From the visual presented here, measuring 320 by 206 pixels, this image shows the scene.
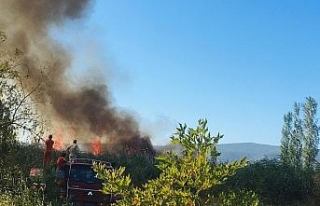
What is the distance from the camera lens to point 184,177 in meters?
3.94

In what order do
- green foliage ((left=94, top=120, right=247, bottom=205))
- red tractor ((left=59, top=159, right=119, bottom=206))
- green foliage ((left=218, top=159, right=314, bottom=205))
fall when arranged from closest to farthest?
green foliage ((left=94, top=120, right=247, bottom=205)), red tractor ((left=59, top=159, right=119, bottom=206)), green foliage ((left=218, top=159, right=314, bottom=205))

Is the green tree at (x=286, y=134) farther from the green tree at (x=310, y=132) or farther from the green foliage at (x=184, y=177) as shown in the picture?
the green foliage at (x=184, y=177)

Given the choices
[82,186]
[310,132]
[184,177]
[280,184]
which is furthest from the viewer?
[310,132]

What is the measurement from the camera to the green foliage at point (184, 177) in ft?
12.7

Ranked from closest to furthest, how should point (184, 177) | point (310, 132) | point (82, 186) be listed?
point (184, 177) < point (82, 186) < point (310, 132)

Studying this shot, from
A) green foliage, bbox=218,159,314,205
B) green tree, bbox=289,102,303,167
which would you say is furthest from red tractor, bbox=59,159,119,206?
green tree, bbox=289,102,303,167

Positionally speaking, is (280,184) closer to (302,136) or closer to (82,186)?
(82,186)

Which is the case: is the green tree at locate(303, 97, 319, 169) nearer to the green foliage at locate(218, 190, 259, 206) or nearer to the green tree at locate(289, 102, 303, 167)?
the green tree at locate(289, 102, 303, 167)

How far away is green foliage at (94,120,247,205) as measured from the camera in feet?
12.7

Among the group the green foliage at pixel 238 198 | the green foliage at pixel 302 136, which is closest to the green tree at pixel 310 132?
the green foliage at pixel 302 136

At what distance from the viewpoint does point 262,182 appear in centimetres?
2562

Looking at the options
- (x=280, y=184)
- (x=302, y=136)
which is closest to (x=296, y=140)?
(x=302, y=136)

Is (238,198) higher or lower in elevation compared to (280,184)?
lower

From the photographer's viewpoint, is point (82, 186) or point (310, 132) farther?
point (310, 132)
